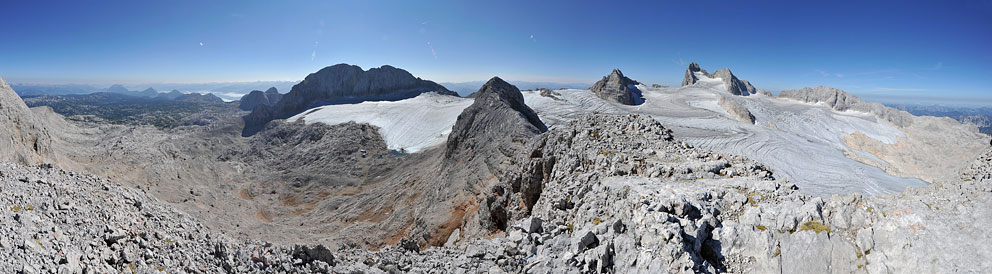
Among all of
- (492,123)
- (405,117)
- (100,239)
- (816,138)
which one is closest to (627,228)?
(100,239)

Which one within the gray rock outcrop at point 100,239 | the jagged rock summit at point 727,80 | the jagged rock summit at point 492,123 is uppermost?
the jagged rock summit at point 727,80

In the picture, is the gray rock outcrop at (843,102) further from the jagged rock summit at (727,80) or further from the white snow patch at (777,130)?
the jagged rock summit at (727,80)

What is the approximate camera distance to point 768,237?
7.01 meters

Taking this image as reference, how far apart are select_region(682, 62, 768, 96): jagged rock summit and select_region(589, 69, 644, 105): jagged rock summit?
893 inches

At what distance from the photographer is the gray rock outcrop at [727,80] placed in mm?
88062

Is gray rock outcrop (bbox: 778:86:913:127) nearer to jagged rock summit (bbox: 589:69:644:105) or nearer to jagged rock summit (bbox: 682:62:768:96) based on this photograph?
jagged rock summit (bbox: 682:62:768:96)

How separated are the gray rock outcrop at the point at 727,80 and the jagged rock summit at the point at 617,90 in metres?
22.6

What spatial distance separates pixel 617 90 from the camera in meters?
82.3

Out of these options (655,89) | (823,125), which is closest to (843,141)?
(823,125)

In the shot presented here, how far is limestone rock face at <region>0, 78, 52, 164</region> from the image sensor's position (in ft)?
70.5

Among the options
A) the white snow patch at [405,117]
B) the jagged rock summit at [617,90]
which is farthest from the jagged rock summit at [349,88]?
the jagged rock summit at [617,90]

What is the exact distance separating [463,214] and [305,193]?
32074 millimetres

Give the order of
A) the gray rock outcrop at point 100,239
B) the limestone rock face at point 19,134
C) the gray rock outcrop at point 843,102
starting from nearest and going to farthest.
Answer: the gray rock outcrop at point 100,239
the limestone rock face at point 19,134
the gray rock outcrop at point 843,102

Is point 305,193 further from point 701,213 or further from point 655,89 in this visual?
point 655,89
